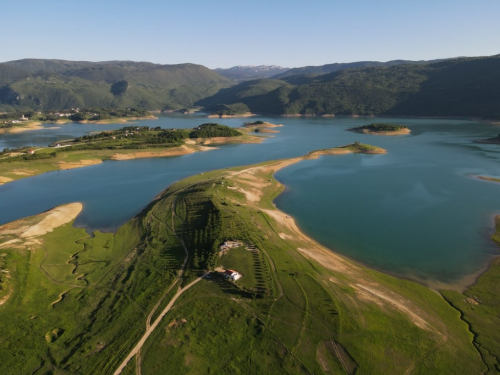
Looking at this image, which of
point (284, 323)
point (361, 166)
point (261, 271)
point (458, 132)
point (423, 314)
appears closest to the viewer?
point (284, 323)

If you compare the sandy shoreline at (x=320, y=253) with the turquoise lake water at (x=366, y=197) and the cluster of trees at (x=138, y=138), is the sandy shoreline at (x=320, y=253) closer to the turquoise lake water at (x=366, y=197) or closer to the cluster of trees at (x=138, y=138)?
the turquoise lake water at (x=366, y=197)

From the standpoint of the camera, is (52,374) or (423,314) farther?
(423,314)

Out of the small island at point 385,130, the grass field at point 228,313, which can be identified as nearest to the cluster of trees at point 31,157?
the grass field at point 228,313

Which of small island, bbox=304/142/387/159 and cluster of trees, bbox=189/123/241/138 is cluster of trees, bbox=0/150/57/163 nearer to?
cluster of trees, bbox=189/123/241/138

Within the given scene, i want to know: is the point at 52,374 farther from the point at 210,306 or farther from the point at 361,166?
the point at 361,166

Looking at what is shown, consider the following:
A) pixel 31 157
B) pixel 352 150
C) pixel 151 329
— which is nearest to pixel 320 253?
pixel 151 329

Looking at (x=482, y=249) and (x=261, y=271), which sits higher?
(x=261, y=271)

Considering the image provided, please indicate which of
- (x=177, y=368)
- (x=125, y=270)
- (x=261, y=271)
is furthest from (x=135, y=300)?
(x=261, y=271)
